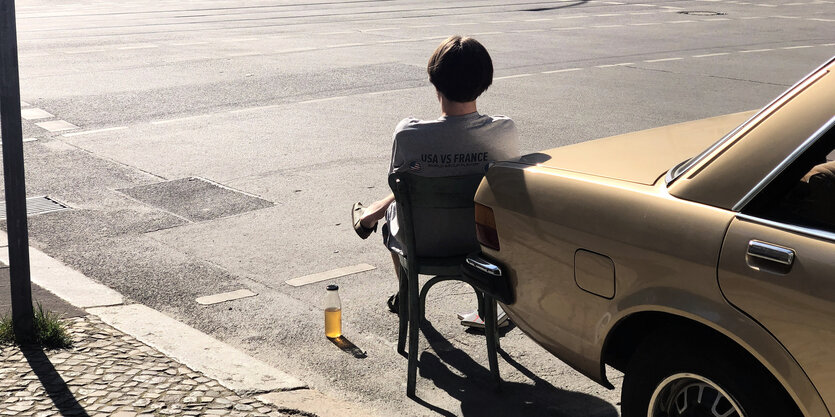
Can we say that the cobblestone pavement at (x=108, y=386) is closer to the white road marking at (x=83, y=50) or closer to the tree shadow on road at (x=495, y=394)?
the tree shadow on road at (x=495, y=394)

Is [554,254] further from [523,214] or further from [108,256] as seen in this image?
[108,256]

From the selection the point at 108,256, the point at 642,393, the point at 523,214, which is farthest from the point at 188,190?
the point at 642,393

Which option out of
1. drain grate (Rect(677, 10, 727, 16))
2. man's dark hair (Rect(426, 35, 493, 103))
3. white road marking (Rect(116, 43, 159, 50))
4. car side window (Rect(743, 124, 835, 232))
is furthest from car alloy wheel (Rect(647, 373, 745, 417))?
drain grate (Rect(677, 10, 727, 16))

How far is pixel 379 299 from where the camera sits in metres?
5.88

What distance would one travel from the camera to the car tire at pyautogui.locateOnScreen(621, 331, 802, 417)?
2.98 m

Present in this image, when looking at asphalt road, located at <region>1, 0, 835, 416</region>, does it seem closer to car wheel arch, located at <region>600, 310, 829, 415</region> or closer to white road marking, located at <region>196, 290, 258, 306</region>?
white road marking, located at <region>196, 290, 258, 306</region>

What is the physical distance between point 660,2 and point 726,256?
28.1m

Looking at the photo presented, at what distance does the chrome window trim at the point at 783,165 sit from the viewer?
2910mm

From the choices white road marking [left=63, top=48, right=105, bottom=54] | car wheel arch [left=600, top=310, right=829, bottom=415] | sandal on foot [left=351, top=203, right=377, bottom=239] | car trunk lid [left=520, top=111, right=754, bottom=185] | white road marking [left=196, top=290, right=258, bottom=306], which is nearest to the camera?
car wheel arch [left=600, top=310, right=829, bottom=415]

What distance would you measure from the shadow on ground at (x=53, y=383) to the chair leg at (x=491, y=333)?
1.81m

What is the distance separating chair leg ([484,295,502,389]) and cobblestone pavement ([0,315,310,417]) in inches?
36.6

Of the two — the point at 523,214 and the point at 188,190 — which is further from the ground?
the point at 523,214

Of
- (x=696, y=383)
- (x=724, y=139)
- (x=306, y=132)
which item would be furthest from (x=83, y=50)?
(x=696, y=383)

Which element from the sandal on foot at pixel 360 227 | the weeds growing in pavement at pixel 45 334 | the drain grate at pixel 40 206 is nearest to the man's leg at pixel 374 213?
the sandal on foot at pixel 360 227
